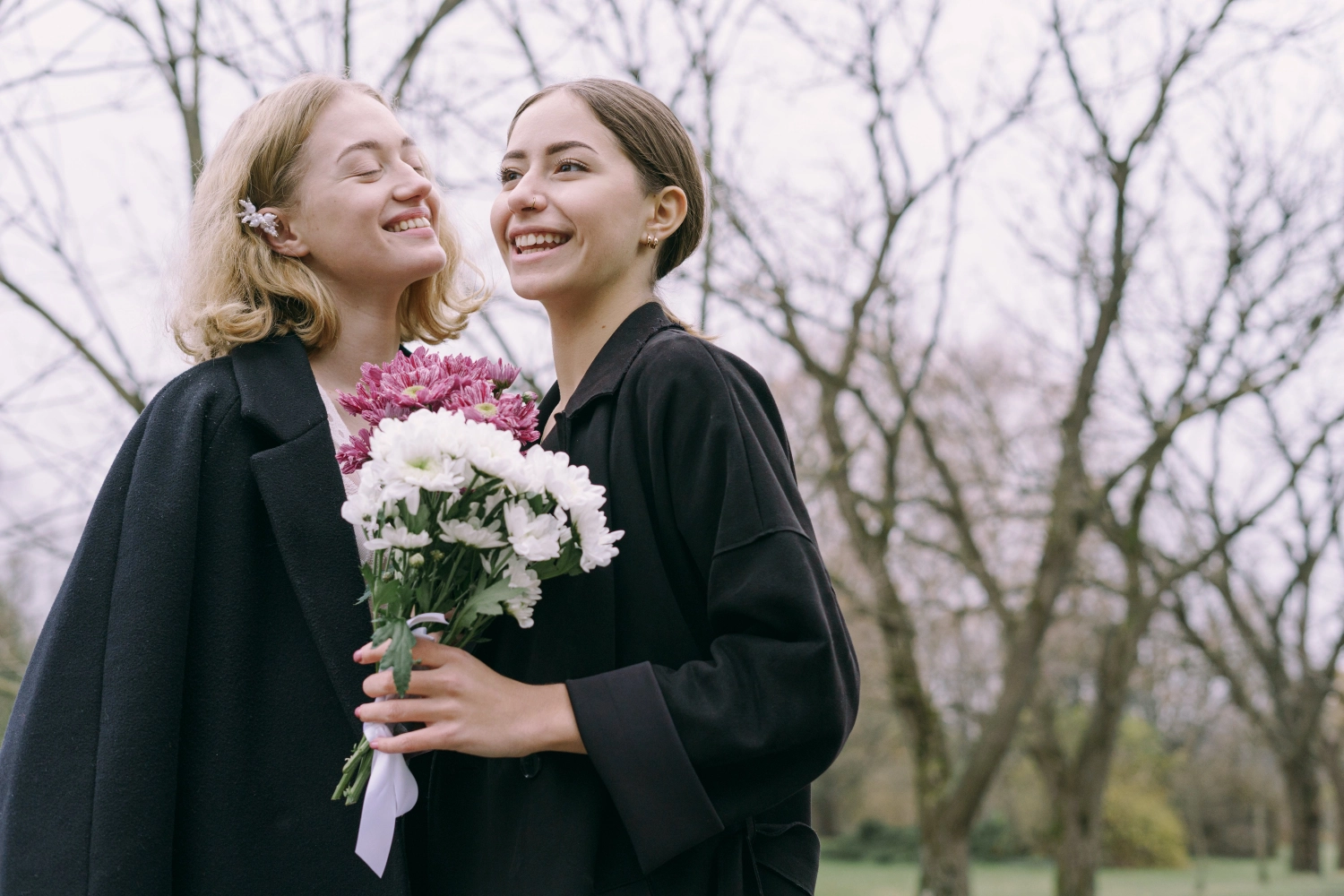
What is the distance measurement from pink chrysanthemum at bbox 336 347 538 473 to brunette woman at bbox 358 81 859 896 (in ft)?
0.52

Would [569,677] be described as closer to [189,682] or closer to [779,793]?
[779,793]

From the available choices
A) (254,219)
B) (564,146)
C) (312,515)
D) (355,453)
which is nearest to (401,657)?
(355,453)

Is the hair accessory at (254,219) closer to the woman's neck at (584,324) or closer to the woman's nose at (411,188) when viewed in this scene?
the woman's nose at (411,188)

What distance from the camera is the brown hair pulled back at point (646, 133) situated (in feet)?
6.37

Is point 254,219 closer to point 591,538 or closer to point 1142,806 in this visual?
point 591,538

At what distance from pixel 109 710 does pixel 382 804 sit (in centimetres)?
47

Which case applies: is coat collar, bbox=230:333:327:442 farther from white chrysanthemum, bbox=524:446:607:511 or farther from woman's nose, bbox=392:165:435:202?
white chrysanthemum, bbox=524:446:607:511

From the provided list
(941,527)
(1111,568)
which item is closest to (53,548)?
(941,527)

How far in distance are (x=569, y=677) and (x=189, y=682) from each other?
644mm

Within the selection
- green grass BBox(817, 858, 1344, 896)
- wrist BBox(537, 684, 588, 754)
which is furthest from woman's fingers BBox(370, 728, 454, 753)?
green grass BBox(817, 858, 1344, 896)

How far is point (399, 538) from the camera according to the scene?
142 centimetres

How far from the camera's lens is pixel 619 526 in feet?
5.50

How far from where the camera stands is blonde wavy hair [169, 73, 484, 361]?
2.15m

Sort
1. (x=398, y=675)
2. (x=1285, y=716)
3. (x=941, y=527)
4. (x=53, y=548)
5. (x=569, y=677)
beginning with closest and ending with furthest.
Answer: (x=398, y=675) < (x=569, y=677) < (x=53, y=548) < (x=941, y=527) < (x=1285, y=716)
